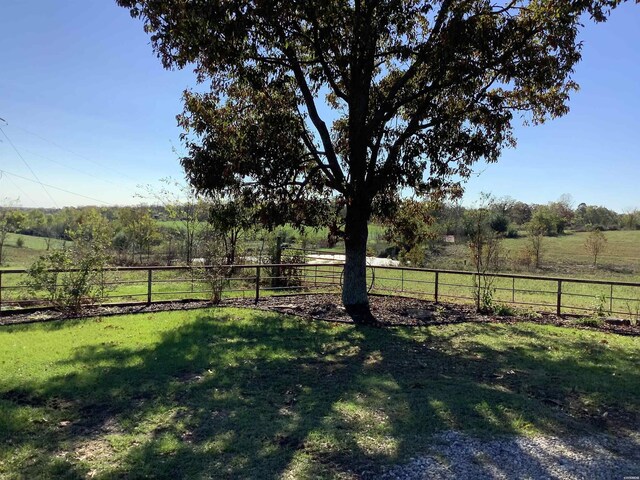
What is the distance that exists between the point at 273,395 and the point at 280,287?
7478 mm

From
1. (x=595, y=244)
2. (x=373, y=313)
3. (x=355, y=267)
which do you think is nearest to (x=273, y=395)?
(x=355, y=267)

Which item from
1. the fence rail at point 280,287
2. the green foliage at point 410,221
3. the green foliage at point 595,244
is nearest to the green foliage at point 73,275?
the fence rail at point 280,287

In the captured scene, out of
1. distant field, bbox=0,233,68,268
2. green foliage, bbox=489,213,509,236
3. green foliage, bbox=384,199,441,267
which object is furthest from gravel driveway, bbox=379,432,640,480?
green foliage, bbox=489,213,509,236

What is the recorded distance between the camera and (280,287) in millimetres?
12719

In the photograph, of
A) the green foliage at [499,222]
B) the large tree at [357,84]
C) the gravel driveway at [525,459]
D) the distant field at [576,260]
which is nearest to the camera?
the gravel driveway at [525,459]

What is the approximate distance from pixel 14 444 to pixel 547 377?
6140 millimetres

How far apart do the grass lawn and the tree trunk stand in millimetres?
1889

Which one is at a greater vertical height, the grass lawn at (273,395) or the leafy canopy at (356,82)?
the leafy canopy at (356,82)

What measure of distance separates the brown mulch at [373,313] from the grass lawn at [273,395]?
1181 mm

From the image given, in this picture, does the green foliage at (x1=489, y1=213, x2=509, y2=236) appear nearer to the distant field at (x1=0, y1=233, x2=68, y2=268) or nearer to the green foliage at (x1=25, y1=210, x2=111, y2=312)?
the distant field at (x1=0, y1=233, x2=68, y2=268)

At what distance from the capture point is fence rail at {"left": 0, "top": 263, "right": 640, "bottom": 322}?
1089 cm

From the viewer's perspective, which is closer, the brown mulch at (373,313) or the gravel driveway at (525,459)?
the gravel driveway at (525,459)

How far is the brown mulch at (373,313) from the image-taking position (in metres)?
9.83

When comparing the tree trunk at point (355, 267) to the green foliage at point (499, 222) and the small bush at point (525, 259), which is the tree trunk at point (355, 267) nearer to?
the small bush at point (525, 259)
